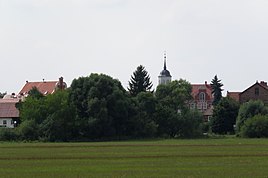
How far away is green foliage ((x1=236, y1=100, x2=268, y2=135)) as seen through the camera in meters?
128

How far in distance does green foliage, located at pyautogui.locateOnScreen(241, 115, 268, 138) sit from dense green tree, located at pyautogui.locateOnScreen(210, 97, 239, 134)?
17996 millimetres

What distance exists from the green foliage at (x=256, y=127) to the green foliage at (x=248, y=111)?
20.1ft

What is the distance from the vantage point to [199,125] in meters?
128

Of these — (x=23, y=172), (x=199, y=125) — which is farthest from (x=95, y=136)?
(x=23, y=172)

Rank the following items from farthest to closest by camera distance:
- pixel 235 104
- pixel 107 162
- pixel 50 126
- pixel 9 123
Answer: pixel 9 123 < pixel 235 104 < pixel 50 126 < pixel 107 162

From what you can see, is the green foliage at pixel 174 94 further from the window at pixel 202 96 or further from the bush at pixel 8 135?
the window at pixel 202 96

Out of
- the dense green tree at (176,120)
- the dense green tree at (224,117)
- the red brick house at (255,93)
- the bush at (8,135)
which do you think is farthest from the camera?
the red brick house at (255,93)

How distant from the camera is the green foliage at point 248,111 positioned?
128m

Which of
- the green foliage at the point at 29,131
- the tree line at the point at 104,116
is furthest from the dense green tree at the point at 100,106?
the green foliage at the point at 29,131

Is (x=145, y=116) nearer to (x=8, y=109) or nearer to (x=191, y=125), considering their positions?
(x=191, y=125)

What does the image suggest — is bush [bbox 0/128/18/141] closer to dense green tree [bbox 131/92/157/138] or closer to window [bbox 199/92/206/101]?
dense green tree [bbox 131/92/157/138]

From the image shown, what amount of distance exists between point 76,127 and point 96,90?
646cm

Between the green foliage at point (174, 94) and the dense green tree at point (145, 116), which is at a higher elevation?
the green foliage at point (174, 94)

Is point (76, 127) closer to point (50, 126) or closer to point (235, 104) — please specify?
point (50, 126)
